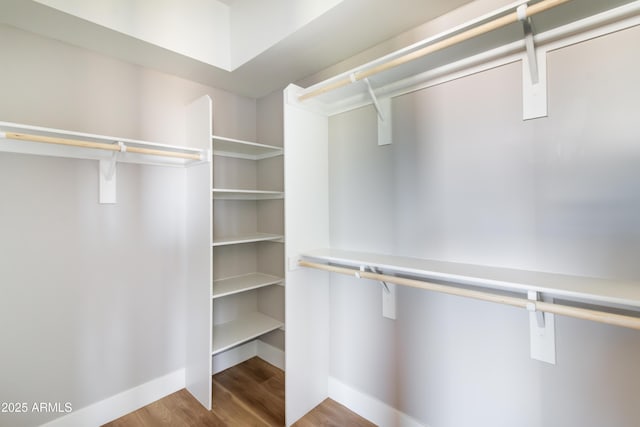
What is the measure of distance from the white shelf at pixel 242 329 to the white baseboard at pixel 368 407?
25.7 inches

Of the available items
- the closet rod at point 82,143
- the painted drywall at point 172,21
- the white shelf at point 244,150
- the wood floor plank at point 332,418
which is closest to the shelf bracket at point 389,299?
the wood floor plank at point 332,418

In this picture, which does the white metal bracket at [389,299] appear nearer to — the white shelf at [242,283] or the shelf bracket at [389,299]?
the shelf bracket at [389,299]

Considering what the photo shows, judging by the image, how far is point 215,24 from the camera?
2018 mm

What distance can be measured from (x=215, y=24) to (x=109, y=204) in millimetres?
1488

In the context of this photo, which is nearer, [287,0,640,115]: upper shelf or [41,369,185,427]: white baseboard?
[287,0,640,115]: upper shelf

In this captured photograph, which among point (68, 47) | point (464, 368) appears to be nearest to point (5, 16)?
point (68, 47)

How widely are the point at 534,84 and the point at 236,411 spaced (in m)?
2.56

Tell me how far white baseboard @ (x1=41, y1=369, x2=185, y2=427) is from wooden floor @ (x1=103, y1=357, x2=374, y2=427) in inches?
1.7

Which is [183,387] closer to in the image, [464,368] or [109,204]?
[109,204]

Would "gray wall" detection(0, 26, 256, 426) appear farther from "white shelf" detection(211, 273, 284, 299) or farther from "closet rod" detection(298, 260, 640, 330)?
"closet rod" detection(298, 260, 640, 330)

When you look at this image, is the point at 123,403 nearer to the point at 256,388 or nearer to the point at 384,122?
the point at 256,388

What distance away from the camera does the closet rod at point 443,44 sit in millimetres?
951

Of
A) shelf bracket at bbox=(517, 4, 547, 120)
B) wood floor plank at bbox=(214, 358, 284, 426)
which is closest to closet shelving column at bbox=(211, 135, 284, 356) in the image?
wood floor plank at bbox=(214, 358, 284, 426)

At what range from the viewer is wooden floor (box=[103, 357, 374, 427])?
180cm
